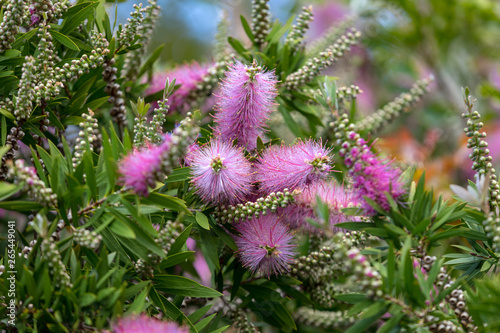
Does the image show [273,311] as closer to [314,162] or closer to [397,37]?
[314,162]

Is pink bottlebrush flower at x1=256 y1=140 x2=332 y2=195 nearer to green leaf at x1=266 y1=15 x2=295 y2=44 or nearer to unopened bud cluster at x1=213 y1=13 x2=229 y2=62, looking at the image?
green leaf at x1=266 y1=15 x2=295 y2=44

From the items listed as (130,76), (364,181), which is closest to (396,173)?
(364,181)

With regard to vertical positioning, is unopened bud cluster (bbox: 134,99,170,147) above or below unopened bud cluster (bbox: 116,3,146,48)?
below

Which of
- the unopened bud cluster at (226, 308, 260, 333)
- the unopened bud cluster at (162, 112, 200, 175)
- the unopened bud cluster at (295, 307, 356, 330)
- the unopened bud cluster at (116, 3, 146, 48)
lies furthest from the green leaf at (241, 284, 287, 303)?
the unopened bud cluster at (116, 3, 146, 48)

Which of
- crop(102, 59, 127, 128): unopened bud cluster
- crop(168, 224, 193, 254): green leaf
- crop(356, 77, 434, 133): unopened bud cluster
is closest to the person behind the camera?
crop(168, 224, 193, 254): green leaf

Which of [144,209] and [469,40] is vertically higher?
[469,40]

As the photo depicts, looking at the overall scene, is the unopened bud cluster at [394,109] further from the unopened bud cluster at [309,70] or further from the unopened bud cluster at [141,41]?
the unopened bud cluster at [141,41]

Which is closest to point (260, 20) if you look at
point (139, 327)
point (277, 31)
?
point (277, 31)

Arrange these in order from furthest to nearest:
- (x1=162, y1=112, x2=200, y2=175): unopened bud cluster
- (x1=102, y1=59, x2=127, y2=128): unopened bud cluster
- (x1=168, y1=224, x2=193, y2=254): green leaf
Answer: (x1=102, y1=59, x2=127, y2=128): unopened bud cluster < (x1=168, y1=224, x2=193, y2=254): green leaf < (x1=162, y1=112, x2=200, y2=175): unopened bud cluster
